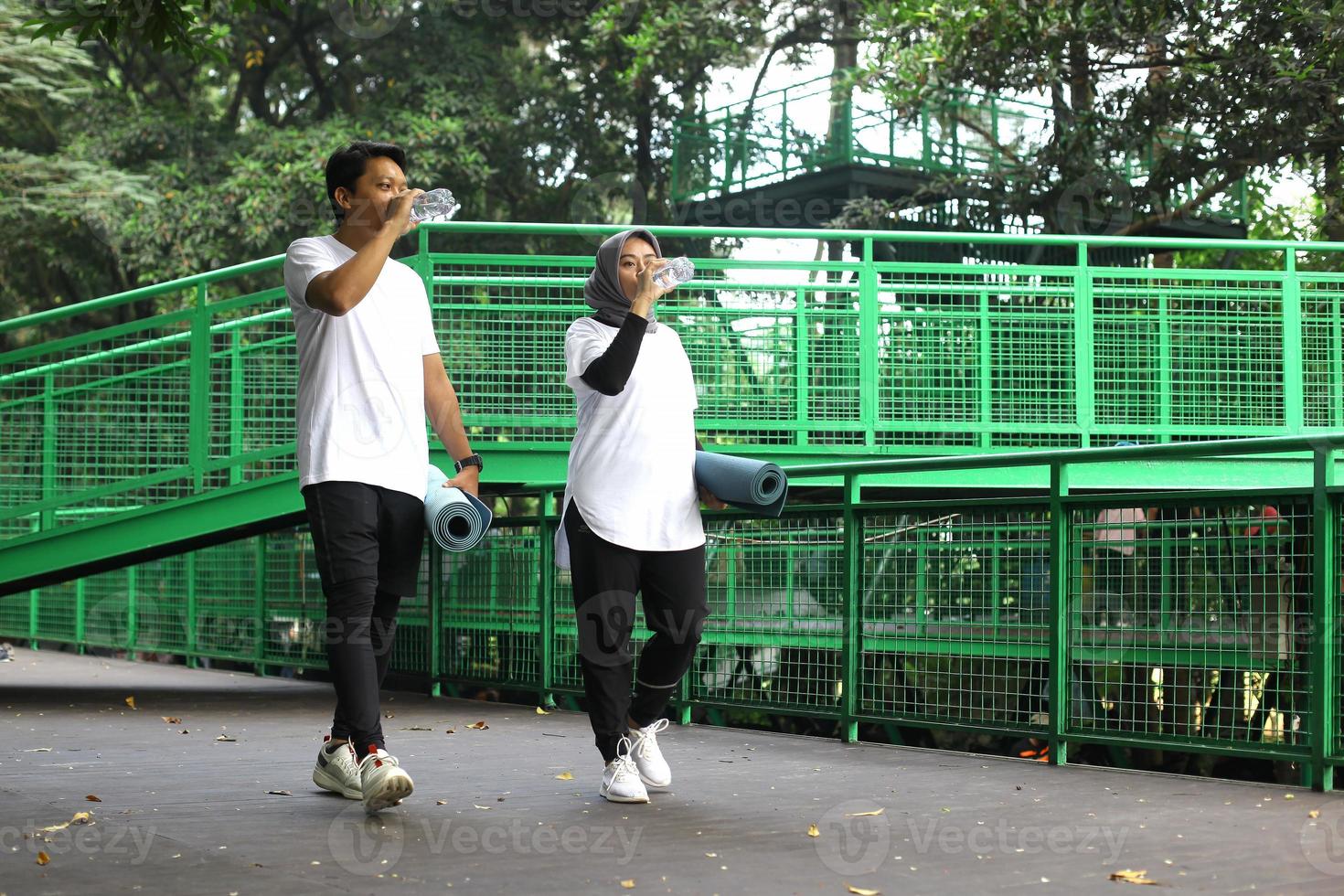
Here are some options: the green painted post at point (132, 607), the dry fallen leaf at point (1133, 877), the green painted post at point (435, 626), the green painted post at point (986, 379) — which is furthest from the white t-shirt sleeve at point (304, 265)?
the green painted post at point (132, 607)

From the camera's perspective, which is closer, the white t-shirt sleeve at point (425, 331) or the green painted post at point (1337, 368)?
the white t-shirt sleeve at point (425, 331)

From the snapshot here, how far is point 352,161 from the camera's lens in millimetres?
5324

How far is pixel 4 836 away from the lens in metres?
4.50

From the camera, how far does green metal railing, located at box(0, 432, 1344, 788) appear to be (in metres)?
6.11

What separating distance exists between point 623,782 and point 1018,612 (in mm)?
2603

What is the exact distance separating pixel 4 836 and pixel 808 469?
419 cm

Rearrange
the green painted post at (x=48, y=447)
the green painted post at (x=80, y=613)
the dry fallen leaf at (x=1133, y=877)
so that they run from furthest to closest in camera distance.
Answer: the green painted post at (x=80, y=613) → the green painted post at (x=48, y=447) → the dry fallen leaf at (x=1133, y=877)

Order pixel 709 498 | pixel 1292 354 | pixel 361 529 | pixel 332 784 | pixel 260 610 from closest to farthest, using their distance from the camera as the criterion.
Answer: pixel 361 529
pixel 332 784
pixel 709 498
pixel 1292 354
pixel 260 610

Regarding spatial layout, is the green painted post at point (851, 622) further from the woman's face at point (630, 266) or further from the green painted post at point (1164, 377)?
the green painted post at point (1164, 377)

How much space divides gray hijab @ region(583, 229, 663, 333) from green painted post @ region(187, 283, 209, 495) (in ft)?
16.7

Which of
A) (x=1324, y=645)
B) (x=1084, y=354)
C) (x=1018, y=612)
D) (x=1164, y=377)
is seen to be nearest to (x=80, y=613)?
(x=1084, y=354)

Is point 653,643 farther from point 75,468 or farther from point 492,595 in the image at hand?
point 75,468

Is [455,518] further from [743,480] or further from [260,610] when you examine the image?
[260,610]

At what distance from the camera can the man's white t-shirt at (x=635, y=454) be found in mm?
5406
